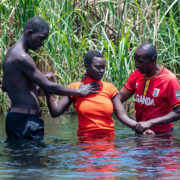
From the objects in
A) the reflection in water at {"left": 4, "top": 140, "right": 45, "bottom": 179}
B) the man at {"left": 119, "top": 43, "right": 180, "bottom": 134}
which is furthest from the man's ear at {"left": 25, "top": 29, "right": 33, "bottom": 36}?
the man at {"left": 119, "top": 43, "right": 180, "bottom": 134}

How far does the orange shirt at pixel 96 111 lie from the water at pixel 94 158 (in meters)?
0.15

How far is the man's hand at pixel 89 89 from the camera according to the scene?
509 cm

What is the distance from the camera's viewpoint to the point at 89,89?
512 cm

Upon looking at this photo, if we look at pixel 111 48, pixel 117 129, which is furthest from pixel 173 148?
pixel 111 48

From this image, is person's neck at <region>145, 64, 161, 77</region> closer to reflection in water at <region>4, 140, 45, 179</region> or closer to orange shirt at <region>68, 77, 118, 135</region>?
orange shirt at <region>68, 77, 118, 135</region>

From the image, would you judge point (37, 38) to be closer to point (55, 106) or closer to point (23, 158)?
point (55, 106)

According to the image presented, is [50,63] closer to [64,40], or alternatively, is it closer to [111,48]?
[64,40]

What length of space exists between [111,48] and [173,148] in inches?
126

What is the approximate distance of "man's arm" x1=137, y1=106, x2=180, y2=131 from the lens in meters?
5.36

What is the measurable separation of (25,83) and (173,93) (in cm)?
167

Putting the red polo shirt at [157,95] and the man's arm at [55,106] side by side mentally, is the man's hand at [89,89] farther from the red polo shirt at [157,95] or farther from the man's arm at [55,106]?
the red polo shirt at [157,95]

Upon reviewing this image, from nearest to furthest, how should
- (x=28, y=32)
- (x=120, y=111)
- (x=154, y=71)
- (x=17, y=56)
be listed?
(x=17, y=56), (x=28, y=32), (x=120, y=111), (x=154, y=71)

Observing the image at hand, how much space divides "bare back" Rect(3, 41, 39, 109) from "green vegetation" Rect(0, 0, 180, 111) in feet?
8.95

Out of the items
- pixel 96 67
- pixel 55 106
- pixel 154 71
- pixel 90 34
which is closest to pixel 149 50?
pixel 154 71
